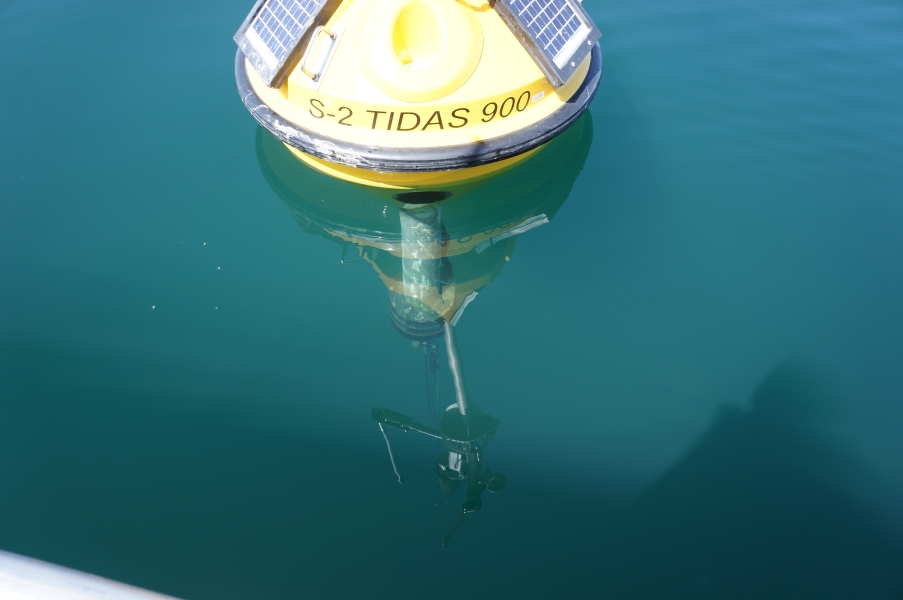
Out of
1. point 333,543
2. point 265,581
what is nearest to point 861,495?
point 333,543

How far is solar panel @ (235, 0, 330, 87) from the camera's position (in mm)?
3281

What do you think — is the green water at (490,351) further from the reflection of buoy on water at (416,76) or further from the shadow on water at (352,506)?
the reflection of buoy on water at (416,76)

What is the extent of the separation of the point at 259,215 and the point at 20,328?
142 cm

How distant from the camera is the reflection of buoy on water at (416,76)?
10.4ft

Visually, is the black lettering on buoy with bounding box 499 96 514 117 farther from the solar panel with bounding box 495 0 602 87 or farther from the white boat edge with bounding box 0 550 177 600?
the white boat edge with bounding box 0 550 177 600

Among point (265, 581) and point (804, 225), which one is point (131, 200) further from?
point (804, 225)

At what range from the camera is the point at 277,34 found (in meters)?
3.39

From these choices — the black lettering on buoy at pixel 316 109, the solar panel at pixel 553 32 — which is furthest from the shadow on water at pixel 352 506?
the solar panel at pixel 553 32

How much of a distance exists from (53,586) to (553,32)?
3.33 meters

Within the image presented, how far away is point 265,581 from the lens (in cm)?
261

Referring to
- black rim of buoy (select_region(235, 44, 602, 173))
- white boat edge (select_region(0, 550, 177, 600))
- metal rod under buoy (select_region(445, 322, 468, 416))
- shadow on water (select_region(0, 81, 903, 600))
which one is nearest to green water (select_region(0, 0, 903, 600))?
shadow on water (select_region(0, 81, 903, 600))

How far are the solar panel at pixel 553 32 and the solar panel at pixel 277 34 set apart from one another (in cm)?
99

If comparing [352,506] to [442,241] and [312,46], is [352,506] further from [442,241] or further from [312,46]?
[312,46]

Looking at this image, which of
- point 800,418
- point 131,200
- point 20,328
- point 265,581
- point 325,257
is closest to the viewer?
point 265,581
